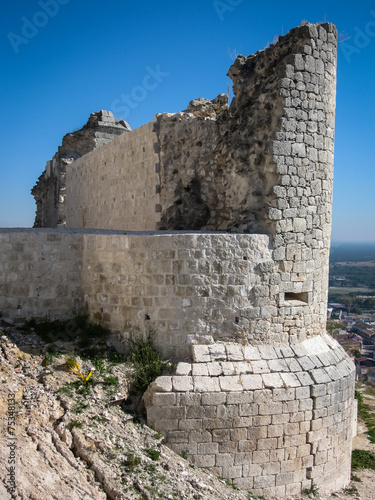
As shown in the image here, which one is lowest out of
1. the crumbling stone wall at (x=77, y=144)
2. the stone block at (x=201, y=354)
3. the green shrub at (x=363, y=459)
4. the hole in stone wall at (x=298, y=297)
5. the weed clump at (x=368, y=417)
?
the weed clump at (x=368, y=417)

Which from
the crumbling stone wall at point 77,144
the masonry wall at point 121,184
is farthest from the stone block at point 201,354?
the crumbling stone wall at point 77,144

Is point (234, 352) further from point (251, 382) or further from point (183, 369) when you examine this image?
point (183, 369)

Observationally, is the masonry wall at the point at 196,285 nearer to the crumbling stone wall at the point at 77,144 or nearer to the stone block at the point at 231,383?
the stone block at the point at 231,383

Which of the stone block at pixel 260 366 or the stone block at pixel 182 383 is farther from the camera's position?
the stone block at pixel 260 366

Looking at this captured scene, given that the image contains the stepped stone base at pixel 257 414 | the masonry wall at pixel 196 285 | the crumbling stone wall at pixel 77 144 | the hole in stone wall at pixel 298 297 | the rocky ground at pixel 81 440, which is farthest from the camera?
the crumbling stone wall at pixel 77 144

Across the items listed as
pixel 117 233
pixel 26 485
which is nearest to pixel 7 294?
pixel 117 233

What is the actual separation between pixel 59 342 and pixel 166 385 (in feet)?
6.19

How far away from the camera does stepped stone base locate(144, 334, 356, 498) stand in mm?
6160

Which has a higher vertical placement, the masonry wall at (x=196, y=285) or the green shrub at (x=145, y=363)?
the masonry wall at (x=196, y=285)

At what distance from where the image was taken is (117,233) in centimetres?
742

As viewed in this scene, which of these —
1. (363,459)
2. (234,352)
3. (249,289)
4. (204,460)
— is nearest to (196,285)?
(249,289)

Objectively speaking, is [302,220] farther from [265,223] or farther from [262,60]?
[262,60]

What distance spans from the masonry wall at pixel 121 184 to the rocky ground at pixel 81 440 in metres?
3.71

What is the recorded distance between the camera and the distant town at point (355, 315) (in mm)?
26791
